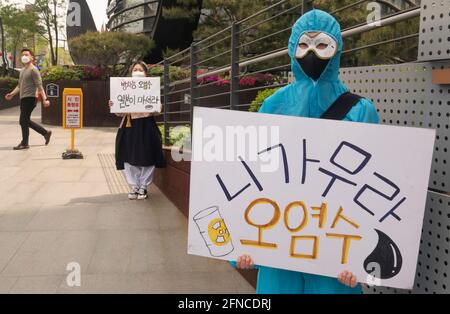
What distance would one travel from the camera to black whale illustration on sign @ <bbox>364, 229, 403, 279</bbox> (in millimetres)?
2098

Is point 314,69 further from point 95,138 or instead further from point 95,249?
point 95,138

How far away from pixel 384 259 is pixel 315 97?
0.72 m

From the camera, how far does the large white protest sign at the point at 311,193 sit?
208 cm

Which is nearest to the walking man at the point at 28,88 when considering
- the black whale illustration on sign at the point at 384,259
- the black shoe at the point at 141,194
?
the black shoe at the point at 141,194

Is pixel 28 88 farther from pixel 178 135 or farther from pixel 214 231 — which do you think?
pixel 214 231

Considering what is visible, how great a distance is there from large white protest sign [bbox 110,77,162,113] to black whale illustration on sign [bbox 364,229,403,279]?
214 inches

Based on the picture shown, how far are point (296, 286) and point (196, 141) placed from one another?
753 mm

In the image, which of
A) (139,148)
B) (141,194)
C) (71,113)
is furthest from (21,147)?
(139,148)

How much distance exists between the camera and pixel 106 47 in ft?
67.2

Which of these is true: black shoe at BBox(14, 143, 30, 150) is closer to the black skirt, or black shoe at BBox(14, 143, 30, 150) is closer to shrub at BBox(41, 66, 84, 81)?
the black skirt

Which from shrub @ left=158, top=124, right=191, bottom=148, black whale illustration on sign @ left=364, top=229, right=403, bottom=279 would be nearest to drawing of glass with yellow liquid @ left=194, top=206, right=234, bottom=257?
black whale illustration on sign @ left=364, top=229, right=403, bottom=279

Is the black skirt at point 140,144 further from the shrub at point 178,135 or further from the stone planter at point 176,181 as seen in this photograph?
the shrub at point 178,135
